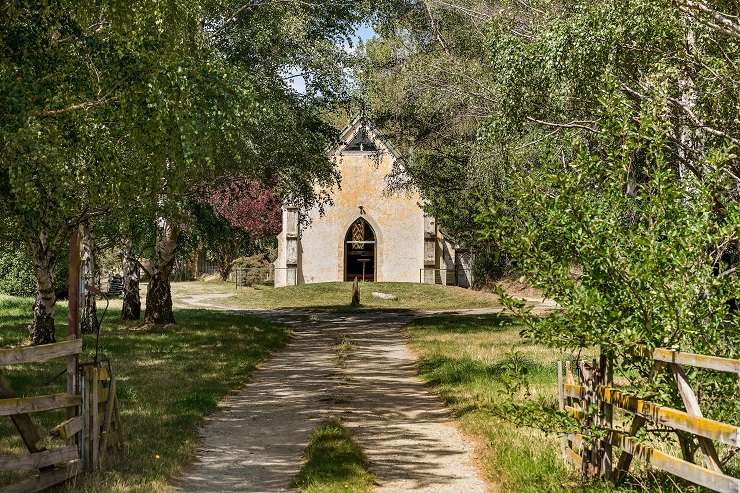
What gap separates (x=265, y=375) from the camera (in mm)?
17156

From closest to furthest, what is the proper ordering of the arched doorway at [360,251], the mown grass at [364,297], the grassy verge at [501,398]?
the grassy verge at [501,398] < the mown grass at [364,297] < the arched doorway at [360,251]

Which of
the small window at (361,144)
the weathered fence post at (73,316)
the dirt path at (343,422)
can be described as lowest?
the dirt path at (343,422)

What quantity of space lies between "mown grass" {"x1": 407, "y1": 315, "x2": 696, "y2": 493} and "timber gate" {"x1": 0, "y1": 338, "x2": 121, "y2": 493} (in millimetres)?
4109

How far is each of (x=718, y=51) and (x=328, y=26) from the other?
37.9ft

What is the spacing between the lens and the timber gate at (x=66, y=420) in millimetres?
7684

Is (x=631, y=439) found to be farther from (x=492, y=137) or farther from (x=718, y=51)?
(x=492, y=137)

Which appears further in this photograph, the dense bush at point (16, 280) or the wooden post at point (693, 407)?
the dense bush at point (16, 280)

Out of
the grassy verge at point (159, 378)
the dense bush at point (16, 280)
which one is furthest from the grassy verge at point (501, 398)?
the dense bush at point (16, 280)

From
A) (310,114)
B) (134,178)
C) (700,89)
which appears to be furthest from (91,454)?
(310,114)

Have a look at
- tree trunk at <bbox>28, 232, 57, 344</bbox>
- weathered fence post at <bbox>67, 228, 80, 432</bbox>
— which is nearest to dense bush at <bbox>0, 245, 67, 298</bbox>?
tree trunk at <bbox>28, 232, 57, 344</bbox>

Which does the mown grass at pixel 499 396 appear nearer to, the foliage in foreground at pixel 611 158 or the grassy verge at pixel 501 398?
the grassy verge at pixel 501 398

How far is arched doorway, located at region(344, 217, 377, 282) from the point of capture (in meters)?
46.9

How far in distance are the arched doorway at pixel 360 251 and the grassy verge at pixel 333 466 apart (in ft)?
117

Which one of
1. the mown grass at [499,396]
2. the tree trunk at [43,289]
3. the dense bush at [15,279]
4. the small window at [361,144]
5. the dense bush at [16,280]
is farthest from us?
the small window at [361,144]
